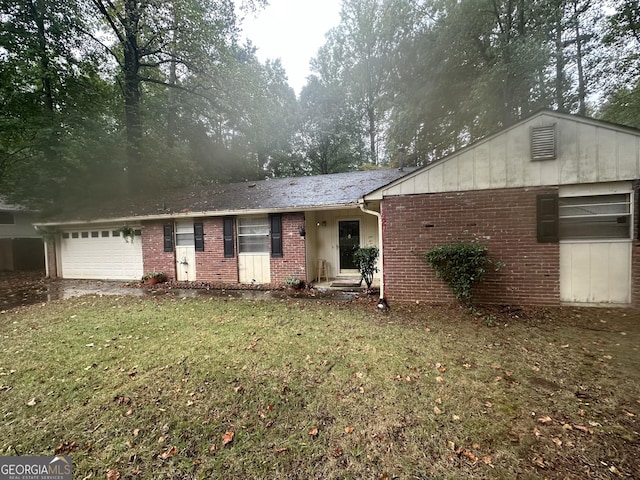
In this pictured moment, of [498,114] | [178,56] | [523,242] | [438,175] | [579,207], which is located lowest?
[523,242]

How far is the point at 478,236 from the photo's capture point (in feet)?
19.1

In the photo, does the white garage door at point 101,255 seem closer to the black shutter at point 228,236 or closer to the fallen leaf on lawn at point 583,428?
the black shutter at point 228,236

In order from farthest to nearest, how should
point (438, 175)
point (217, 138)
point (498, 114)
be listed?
1. point (217, 138)
2. point (498, 114)
3. point (438, 175)

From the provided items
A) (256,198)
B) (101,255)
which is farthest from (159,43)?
(256,198)

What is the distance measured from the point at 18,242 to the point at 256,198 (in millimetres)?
16098

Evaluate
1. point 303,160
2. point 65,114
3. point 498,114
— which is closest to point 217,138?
point 303,160

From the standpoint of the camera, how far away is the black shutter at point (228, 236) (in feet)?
30.3

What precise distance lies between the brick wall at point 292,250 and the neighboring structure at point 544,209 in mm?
3666

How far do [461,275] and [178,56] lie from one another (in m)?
17.8

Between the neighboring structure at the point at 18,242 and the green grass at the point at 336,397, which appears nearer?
the green grass at the point at 336,397

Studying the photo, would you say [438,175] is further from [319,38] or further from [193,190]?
[319,38]

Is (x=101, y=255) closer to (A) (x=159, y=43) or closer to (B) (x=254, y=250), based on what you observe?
(B) (x=254, y=250)

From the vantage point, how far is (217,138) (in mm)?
22438

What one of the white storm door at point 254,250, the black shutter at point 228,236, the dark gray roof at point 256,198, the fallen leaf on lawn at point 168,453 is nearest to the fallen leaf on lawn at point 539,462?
the fallen leaf on lawn at point 168,453
